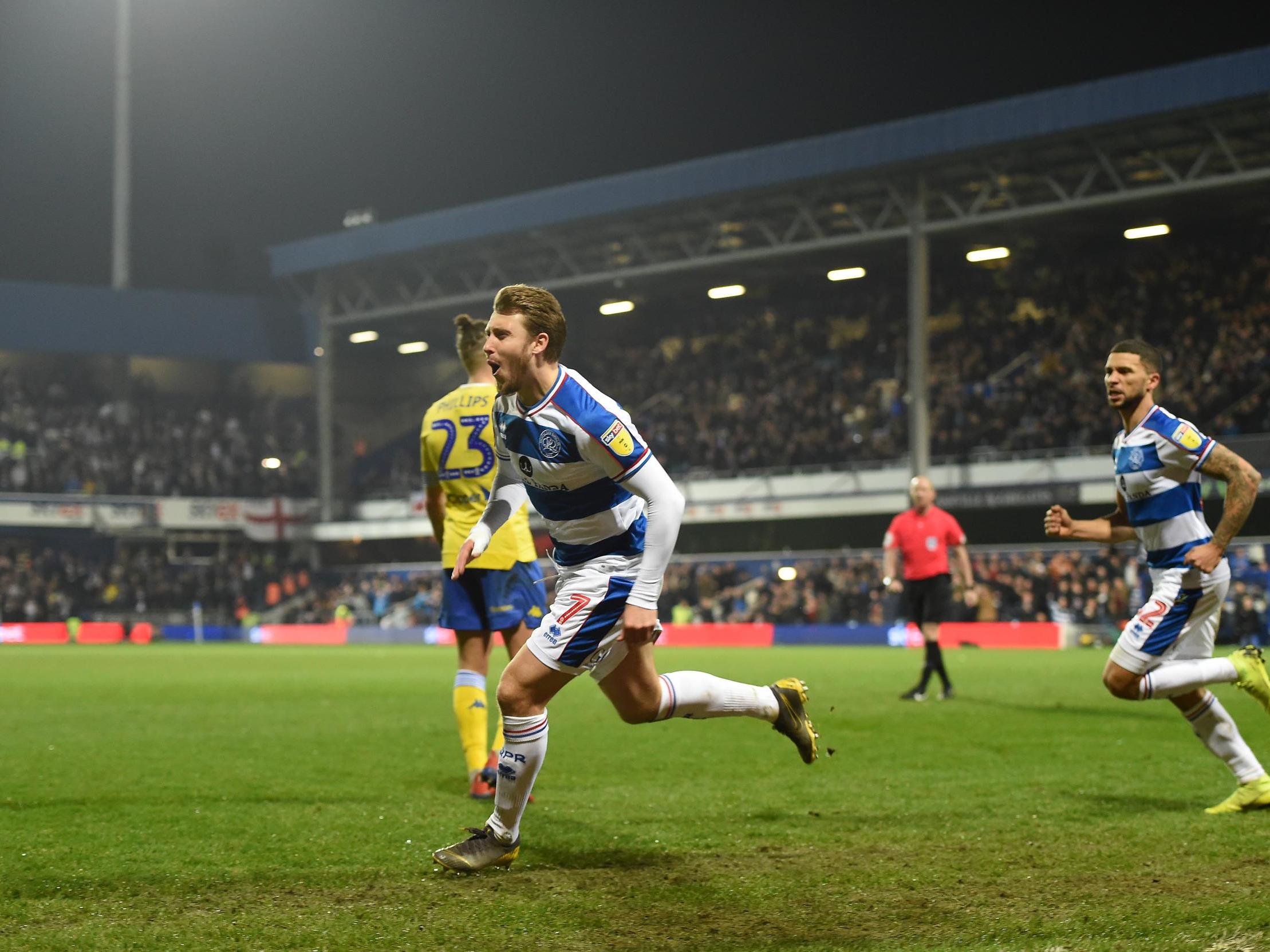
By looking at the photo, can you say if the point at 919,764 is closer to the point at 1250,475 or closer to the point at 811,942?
the point at 1250,475

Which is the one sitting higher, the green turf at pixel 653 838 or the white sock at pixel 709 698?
the white sock at pixel 709 698

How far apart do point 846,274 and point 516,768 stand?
1475 inches

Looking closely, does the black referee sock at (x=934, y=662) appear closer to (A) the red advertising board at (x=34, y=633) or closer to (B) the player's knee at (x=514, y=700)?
(B) the player's knee at (x=514, y=700)

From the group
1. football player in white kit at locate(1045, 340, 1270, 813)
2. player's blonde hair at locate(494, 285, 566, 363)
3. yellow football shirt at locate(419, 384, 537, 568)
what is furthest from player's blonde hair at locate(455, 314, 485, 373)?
football player in white kit at locate(1045, 340, 1270, 813)

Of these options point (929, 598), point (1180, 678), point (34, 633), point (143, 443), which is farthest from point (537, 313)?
point (143, 443)

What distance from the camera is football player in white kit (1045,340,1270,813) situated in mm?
6832

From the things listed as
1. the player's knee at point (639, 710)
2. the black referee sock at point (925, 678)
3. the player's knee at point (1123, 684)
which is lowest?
the black referee sock at point (925, 678)

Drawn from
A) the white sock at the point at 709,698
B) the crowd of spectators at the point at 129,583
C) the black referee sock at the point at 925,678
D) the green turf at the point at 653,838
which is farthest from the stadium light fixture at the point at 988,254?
the white sock at the point at 709,698

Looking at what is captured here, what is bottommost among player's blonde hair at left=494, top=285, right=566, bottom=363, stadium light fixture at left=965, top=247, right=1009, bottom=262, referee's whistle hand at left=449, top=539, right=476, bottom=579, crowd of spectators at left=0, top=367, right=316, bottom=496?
referee's whistle hand at left=449, top=539, right=476, bottom=579

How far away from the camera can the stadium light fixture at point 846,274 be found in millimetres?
41125

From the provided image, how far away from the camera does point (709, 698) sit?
581 cm

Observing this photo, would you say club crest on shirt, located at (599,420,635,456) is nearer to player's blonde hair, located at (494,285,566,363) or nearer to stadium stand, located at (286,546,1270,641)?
player's blonde hair, located at (494,285,566,363)

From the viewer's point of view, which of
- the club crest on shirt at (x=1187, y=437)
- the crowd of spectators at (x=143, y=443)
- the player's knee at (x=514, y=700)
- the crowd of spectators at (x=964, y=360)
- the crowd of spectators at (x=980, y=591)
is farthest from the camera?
the crowd of spectators at (x=143, y=443)

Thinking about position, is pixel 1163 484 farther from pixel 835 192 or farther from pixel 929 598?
pixel 835 192
